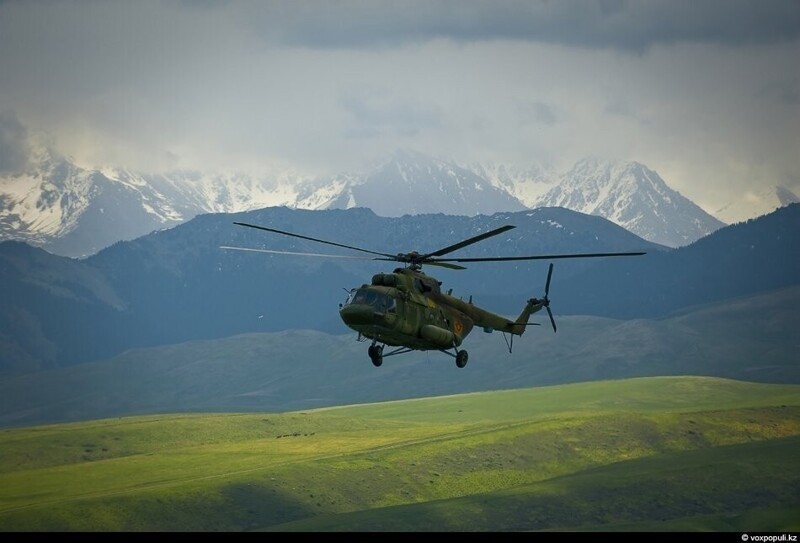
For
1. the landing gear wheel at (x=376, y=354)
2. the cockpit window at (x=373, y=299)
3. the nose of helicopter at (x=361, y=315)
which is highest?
the cockpit window at (x=373, y=299)

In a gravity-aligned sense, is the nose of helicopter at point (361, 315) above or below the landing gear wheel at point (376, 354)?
above

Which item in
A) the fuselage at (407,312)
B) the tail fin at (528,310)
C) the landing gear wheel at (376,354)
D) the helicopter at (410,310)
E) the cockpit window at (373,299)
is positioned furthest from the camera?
the tail fin at (528,310)

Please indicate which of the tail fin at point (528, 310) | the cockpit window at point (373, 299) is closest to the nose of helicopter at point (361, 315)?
the cockpit window at point (373, 299)

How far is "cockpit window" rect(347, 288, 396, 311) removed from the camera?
262ft

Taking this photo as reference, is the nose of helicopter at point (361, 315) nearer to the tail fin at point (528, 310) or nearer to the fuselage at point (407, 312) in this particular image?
the fuselage at point (407, 312)

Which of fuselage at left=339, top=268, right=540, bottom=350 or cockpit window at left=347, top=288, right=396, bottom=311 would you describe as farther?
cockpit window at left=347, top=288, right=396, bottom=311

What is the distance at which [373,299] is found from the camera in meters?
80.2

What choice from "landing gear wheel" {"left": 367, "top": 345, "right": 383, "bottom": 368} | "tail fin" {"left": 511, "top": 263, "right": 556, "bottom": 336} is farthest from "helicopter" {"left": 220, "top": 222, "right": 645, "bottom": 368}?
"tail fin" {"left": 511, "top": 263, "right": 556, "bottom": 336}

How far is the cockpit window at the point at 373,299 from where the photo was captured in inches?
3150

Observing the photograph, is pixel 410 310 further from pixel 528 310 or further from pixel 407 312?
pixel 528 310

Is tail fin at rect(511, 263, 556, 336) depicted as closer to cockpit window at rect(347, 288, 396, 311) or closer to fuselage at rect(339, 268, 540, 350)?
fuselage at rect(339, 268, 540, 350)
